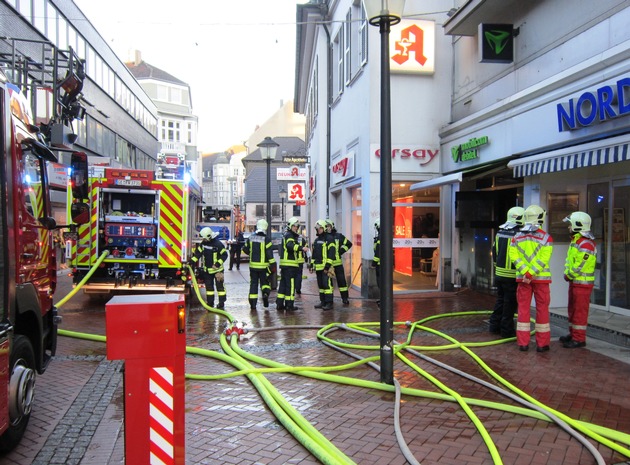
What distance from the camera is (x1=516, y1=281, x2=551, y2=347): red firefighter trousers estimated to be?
21.3 ft

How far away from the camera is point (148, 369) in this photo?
2.76 m

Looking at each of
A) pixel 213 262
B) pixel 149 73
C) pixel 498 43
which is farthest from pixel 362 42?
pixel 149 73

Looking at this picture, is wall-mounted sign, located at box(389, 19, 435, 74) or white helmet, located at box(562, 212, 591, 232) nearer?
white helmet, located at box(562, 212, 591, 232)

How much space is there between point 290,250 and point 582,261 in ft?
16.5

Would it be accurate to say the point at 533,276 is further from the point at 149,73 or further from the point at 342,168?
the point at 149,73

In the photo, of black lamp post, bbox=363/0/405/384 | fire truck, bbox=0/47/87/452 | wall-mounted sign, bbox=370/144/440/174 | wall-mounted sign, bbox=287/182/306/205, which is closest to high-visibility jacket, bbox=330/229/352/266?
wall-mounted sign, bbox=370/144/440/174

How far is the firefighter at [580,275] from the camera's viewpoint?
654 centimetres

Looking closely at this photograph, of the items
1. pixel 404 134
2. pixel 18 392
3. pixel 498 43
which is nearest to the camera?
pixel 18 392

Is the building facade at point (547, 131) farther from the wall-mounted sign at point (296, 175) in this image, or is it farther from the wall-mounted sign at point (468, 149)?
the wall-mounted sign at point (296, 175)

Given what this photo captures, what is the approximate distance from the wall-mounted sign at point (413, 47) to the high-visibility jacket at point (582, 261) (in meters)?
6.12

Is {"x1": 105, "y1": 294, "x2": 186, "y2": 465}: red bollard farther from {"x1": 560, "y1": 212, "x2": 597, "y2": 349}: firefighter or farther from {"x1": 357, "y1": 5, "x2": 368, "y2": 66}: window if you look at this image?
{"x1": 357, "y1": 5, "x2": 368, "y2": 66}: window

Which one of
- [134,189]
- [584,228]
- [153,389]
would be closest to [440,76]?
[584,228]

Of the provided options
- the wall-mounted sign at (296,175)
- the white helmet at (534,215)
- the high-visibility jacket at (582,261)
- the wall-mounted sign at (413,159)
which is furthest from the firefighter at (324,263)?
the wall-mounted sign at (296,175)

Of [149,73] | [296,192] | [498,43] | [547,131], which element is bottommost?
[296,192]
